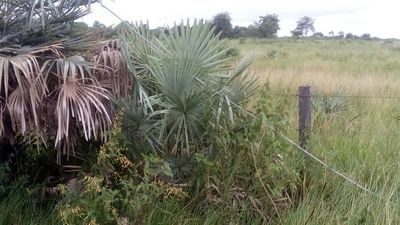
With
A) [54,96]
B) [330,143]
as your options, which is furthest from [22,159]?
[330,143]

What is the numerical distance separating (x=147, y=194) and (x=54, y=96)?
0.97 m

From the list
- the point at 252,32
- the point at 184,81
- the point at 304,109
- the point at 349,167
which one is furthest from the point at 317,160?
the point at 252,32

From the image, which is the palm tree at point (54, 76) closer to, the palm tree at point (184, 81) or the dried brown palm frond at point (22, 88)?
the dried brown palm frond at point (22, 88)

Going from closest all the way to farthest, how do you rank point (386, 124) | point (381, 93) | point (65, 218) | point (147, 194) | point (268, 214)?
point (65, 218) → point (147, 194) → point (268, 214) → point (386, 124) → point (381, 93)

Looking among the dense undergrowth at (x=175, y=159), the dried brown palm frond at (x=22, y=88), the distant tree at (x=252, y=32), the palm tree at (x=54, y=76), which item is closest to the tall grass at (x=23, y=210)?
the dense undergrowth at (x=175, y=159)

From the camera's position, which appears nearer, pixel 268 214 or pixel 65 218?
pixel 65 218

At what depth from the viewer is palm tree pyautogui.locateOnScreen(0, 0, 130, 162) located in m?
3.52

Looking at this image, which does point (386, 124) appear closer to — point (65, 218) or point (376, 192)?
point (376, 192)

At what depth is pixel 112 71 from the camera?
13.3 ft

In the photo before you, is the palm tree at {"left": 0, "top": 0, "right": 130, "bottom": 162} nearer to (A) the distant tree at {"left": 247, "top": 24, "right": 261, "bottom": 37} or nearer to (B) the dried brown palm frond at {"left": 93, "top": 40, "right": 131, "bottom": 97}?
(B) the dried brown palm frond at {"left": 93, "top": 40, "right": 131, "bottom": 97}

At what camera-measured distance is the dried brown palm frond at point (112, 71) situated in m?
4.00

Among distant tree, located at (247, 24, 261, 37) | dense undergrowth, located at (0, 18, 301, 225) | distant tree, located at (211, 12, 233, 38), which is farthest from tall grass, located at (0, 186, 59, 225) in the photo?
distant tree, located at (247, 24, 261, 37)

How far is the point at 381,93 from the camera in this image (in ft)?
31.7

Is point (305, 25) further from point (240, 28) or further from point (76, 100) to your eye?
point (76, 100)
